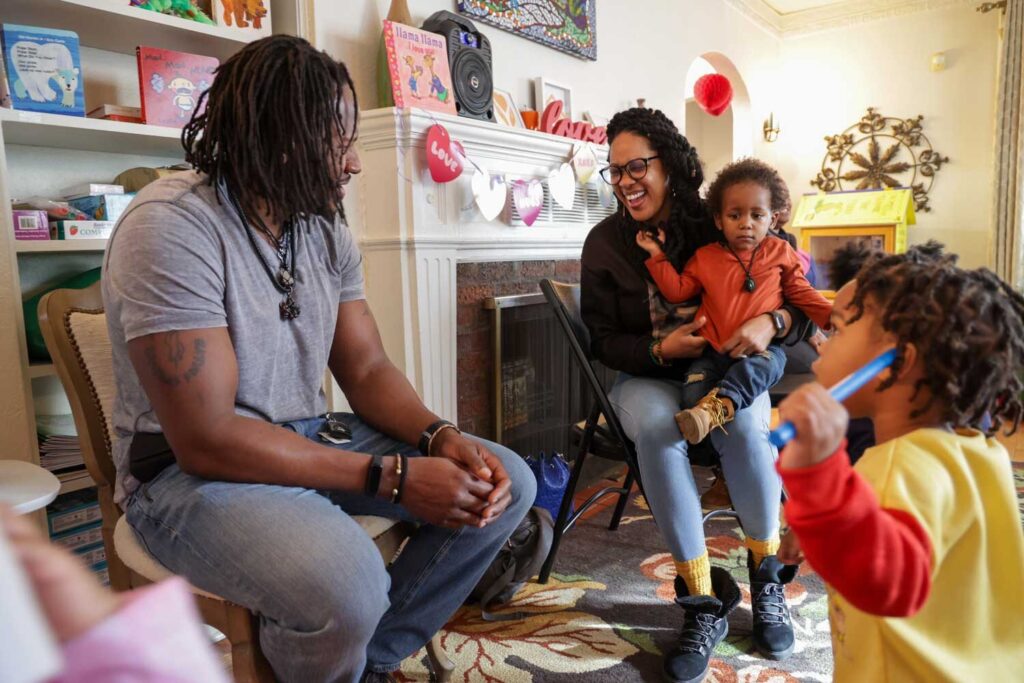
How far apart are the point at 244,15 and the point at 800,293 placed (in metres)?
1.59

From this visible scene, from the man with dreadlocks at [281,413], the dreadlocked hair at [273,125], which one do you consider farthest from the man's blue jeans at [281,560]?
the dreadlocked hair at [273,125]

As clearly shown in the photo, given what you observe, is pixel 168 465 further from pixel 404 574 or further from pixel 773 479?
pixel 773 479

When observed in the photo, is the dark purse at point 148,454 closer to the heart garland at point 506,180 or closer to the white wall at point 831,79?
the heart garland at point 506,180

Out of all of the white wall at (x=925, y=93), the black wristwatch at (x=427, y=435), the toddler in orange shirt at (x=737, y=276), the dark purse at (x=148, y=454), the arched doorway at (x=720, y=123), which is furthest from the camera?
the white wall at (x=925, y=93)

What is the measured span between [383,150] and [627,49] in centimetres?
195

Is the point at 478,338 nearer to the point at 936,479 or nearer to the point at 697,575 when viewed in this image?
the point at 697,575

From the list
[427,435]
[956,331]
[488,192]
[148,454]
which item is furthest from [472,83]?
[956,331]

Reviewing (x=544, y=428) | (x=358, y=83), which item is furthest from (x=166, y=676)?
(x=544, y=428)

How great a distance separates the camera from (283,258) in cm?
119

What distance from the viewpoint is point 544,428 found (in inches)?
107

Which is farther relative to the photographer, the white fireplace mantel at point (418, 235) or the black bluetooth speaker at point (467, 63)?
the black bluetooth speaker at point (467, 63)

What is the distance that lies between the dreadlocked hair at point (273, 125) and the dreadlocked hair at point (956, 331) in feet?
2.91

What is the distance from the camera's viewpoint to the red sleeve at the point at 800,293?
1.73 m

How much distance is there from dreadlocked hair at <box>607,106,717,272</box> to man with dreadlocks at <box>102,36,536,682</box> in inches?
30.8
